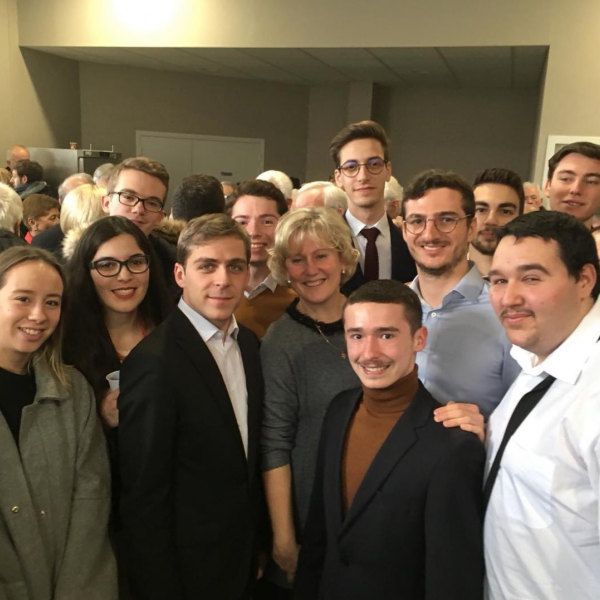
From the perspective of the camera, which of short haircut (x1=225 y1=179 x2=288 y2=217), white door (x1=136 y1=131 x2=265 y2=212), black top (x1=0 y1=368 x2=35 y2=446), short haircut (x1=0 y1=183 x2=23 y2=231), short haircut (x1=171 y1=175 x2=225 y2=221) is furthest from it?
white door (x1=136 y1=131 x2=265 y2=212)

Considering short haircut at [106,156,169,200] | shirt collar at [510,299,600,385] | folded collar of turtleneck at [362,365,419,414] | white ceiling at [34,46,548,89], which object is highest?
white ceiling at [34,46,548,89]

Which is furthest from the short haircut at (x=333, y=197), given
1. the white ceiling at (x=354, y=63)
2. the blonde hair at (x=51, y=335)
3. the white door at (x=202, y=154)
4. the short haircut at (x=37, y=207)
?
the white door at (x=202, y=154)

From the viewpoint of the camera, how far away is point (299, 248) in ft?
6.40

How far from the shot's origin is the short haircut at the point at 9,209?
3.25 meters

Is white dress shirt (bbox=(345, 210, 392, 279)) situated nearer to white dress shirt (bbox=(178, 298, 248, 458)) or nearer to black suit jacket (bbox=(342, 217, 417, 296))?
black suit jacket (bbox=(342, 217, 417, 296))

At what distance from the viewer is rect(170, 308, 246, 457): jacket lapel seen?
5.42ft

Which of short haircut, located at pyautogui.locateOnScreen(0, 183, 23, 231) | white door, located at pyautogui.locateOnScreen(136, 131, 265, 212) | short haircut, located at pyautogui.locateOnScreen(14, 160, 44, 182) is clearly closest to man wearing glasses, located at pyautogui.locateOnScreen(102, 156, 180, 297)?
short haircut, located at pyautogui.locateOnScreen(0, 183, 23, 231)

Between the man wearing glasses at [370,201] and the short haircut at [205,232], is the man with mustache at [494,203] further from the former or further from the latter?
the short haircut at [205,232]

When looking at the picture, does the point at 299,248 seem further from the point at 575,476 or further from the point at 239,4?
the point at 239,4

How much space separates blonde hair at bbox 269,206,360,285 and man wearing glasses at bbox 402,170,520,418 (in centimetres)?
23

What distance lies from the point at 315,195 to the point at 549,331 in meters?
2.15

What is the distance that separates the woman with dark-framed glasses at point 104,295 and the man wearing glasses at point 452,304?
979 mm

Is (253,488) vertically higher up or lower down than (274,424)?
lower down

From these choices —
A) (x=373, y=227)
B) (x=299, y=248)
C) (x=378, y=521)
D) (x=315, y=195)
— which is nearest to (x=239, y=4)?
(x=315, y=195)
